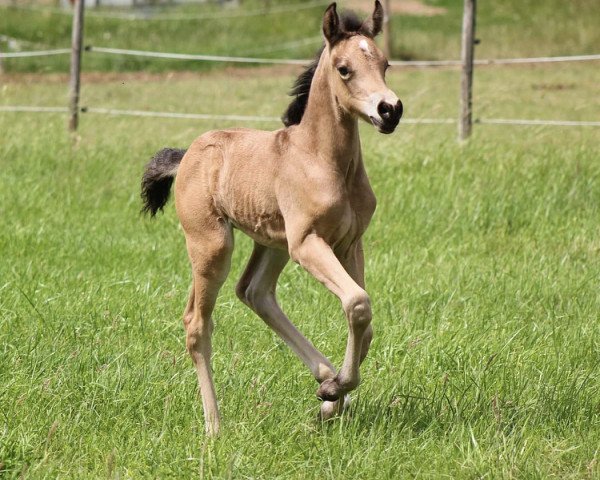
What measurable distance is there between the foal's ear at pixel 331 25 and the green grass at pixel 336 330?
1.42 meters

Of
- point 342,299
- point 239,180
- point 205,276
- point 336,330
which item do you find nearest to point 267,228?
point 239,180

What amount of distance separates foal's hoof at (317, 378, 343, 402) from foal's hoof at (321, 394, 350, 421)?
0.42 ft

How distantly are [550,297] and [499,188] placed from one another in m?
2.14

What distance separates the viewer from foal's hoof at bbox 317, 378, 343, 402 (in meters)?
4.07

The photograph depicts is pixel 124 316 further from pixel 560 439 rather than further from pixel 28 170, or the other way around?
pixel 28 170

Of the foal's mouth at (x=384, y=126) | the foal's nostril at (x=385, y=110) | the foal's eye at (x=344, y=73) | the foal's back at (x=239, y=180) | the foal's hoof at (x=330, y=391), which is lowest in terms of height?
the foal's hoof at (x=330, y=391)

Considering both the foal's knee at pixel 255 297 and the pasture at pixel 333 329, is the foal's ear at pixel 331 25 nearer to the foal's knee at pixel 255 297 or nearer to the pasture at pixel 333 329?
the foal's knee at pixel 255 297

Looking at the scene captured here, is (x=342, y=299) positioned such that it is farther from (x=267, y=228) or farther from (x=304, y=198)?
(x=267, y=228)

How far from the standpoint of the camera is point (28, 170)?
30.0 feet

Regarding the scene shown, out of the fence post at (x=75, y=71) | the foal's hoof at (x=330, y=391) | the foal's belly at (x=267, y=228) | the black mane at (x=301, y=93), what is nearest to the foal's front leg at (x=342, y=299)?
the foal's hoof at (x=330, y=391)

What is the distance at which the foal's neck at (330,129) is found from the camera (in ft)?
13.8

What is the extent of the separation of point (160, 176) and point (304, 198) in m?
1.10

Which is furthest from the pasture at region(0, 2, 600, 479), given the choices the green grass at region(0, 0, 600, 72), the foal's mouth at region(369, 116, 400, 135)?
the green grass at region(0, 0, 600, 72)

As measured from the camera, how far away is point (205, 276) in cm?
458
